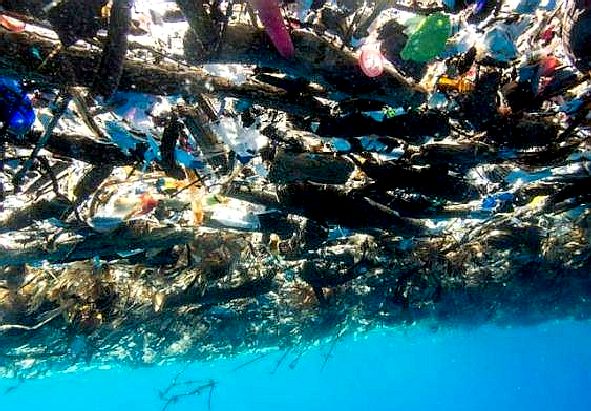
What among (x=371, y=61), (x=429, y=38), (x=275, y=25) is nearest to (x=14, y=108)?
(x=275, y=25)

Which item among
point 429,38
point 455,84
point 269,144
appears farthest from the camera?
point 269,144

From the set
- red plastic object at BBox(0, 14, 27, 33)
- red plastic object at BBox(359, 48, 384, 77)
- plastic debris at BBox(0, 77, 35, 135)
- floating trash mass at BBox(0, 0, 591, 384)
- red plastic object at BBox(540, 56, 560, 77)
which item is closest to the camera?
red plastic object at BBox(0, 14, 27, 33)

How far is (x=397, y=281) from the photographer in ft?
49.9

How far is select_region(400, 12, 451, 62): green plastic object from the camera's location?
162 inches

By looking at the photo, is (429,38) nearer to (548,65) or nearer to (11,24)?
(548,65)

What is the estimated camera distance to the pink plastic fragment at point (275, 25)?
3.28 meters

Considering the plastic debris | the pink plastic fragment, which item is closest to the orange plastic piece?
the pink plastic fragment

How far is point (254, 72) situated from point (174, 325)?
46.9ft

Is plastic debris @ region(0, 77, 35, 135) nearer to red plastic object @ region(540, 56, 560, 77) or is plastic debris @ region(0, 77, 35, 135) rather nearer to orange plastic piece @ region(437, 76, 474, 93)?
orange plastic piece @ region(437, 76, 474, 93)

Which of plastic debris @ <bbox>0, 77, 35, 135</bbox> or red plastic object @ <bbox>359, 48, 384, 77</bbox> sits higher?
red plastic object @ <bbox>359, 48, 384, 77</bbox>

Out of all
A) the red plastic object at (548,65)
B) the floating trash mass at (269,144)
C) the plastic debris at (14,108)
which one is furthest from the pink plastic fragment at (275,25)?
the red plastic object at (548,65)

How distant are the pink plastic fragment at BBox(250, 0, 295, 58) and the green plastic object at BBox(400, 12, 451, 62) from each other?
3.97ft

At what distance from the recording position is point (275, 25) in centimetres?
354

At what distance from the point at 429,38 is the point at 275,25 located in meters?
1.64
